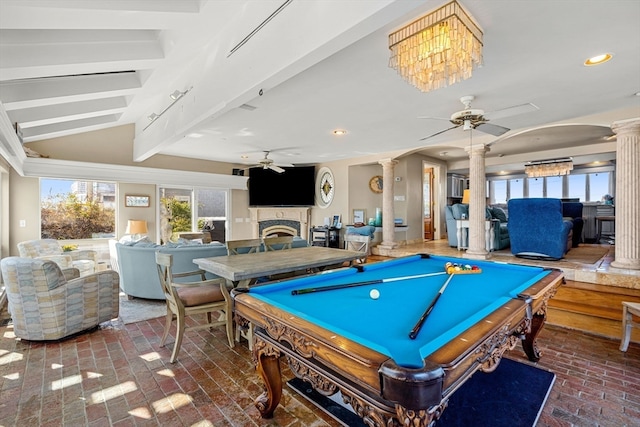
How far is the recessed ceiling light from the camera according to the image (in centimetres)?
257

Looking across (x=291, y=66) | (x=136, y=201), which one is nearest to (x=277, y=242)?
(x=291, y=66)

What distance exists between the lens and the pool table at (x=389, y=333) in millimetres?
997

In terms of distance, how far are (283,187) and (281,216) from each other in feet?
2.95

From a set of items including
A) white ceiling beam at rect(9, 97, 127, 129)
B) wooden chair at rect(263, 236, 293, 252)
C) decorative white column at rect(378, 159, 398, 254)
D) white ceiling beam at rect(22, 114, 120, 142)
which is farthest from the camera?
decorative white column at rect(378, 159, 398, 254)

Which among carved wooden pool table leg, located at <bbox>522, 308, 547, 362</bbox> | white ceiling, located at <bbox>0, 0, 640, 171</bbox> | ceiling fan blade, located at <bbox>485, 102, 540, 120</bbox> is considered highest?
white ceiling, located at <bbox>0, 0, 640, 171</bbox>

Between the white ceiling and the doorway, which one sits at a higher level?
the white ceiling

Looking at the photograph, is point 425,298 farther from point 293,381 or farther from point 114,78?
point 114,78

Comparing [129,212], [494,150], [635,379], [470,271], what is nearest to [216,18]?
[470,271]

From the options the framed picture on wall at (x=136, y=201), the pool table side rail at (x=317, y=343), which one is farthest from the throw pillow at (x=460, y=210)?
the framed picture on wall at (x=136, y=201)

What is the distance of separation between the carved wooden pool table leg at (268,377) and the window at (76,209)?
6106 mm

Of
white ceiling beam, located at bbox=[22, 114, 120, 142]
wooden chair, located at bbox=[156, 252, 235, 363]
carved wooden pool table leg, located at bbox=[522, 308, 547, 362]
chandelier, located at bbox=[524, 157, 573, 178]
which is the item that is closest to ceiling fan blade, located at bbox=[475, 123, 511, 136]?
carved wooden pool table leg, located at bbox=[522, 308, 547, 362]

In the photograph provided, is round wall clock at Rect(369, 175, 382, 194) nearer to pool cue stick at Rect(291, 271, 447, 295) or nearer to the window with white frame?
the window with white frame

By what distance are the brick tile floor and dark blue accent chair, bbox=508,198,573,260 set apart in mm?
1907

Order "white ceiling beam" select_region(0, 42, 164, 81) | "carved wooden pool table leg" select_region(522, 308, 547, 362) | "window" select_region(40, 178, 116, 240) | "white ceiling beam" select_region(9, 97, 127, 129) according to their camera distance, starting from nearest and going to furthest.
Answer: "white ceiling beam" select_region(0, 42, 164, 81)
"carved wooden pool table leg" select_region(522, 308, 547, 362)
"white ceiling beam" select_region(9, 97, 127, 129)
"window" select_region(40, 178, 116, 240)
